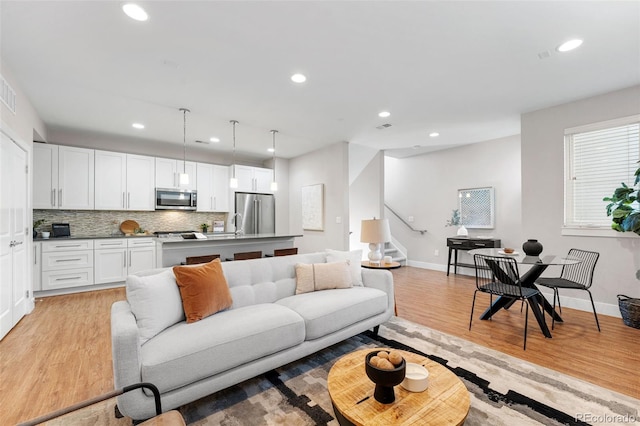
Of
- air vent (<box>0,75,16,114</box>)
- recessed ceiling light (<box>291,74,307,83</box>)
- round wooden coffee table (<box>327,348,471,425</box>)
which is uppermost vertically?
recessed ceiling light (<box>291,74,307,83</box>)

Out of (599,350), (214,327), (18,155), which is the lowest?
(599,350)

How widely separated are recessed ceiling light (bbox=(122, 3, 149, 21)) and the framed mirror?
19.6 feet

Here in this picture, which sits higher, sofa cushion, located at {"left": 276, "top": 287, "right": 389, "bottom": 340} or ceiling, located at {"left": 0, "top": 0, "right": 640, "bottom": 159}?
ceiling, located at {"left": 0, "top": 0, "right": 640, "bottom": 159}

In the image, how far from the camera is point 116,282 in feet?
16.5

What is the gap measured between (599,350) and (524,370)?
98 centimetres

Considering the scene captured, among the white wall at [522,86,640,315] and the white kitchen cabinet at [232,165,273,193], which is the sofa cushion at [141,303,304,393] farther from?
the white kitchen cabinet at [232,165,273,193]

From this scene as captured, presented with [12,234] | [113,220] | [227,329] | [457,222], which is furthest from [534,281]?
[113,220]

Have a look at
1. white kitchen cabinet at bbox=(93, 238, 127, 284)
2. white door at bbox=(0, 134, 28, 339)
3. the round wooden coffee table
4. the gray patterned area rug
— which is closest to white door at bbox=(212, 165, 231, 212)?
white kitchen cabinet at bbox=(93, 238, 127, 284)

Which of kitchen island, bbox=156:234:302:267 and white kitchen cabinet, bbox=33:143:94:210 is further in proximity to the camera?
white kitchen cabinet, bbox=33:143:94:210

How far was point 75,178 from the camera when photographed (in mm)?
4852

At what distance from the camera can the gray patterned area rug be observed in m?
1.72

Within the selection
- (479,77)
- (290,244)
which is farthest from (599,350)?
(290,244)

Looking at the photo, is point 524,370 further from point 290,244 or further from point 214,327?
point 290,244

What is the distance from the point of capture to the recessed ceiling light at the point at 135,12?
201 cm
